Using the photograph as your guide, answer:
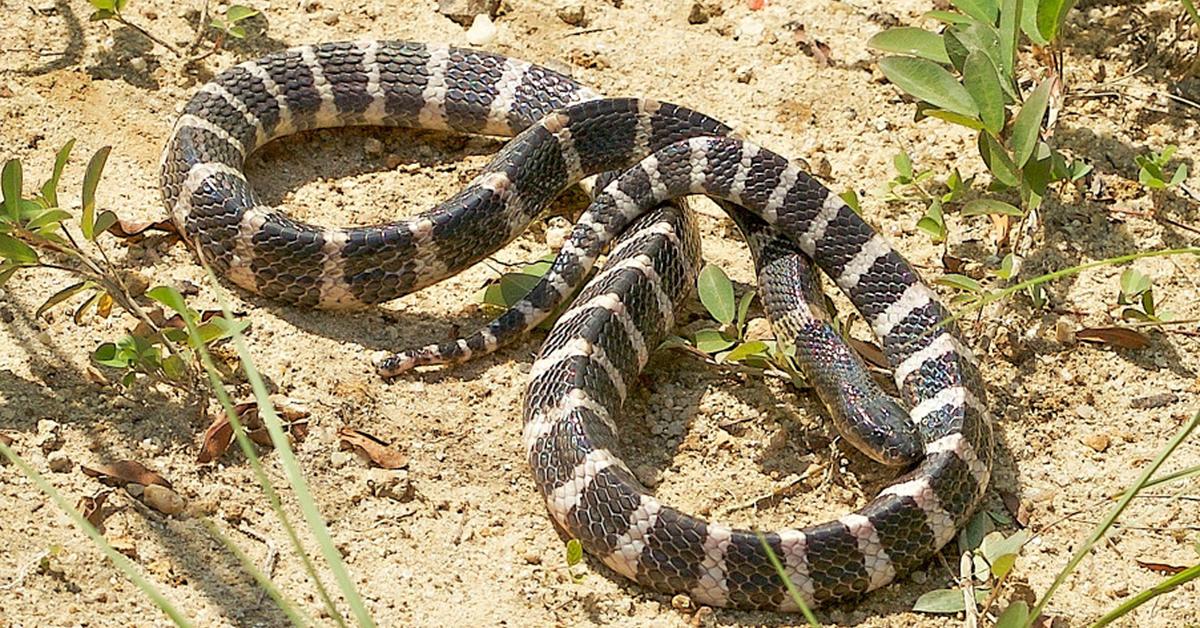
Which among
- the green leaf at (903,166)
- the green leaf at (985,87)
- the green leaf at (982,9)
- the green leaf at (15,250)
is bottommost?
the green leaf at (903,166)

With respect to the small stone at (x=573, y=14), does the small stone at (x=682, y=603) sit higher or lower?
lower

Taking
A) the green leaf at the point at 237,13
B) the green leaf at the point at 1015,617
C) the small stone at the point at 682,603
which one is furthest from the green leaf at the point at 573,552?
the green leaf at the point at 237,13

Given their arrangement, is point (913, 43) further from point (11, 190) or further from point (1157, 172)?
point (11, 190)

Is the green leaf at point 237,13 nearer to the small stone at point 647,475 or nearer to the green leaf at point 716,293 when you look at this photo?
the green leaf at point 716,293

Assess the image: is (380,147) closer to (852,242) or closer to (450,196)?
(450,196)

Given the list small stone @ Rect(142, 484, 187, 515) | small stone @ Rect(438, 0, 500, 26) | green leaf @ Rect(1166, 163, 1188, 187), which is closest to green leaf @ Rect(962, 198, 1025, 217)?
green leaf @ Rect(1166, 163, 1188, 187)

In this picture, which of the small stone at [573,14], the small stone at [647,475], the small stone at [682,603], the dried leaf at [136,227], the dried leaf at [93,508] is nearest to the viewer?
the dried leaf at [93,508]
